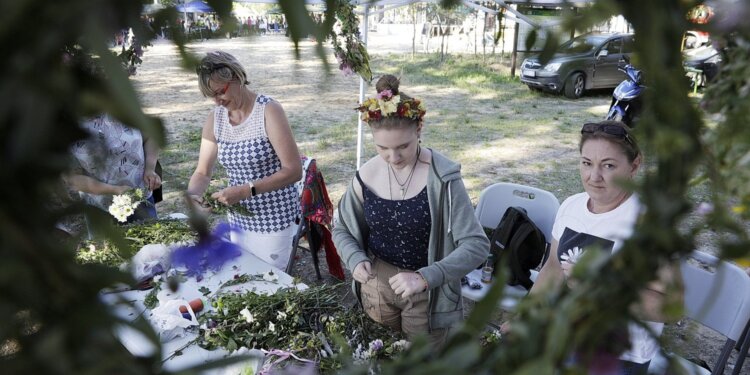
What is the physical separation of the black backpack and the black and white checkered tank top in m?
1.41

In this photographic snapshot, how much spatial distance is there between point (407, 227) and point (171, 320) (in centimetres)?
119

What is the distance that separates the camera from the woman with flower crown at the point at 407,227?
2.67 meters

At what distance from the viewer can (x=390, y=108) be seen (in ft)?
8.66

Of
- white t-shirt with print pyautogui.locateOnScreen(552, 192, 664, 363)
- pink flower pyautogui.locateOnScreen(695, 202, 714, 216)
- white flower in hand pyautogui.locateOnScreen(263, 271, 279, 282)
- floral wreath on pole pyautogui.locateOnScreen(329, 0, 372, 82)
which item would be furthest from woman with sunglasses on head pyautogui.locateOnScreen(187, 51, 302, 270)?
pink flower pyautogui.locateOnScreen(695, 202, 714, 216)

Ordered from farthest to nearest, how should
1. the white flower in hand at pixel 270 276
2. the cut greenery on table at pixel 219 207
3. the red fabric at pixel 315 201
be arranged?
the red fabric at pixel 315 201
the cut greenery on table at pixel 219 207
the white flower in hand at pixel 270 276

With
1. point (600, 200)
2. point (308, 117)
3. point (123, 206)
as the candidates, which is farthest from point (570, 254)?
point (308, 117)

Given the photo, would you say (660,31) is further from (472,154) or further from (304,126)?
(304,126)

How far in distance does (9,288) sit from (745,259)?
461 millimetres

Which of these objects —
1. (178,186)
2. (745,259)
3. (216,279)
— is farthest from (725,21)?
(216,279)

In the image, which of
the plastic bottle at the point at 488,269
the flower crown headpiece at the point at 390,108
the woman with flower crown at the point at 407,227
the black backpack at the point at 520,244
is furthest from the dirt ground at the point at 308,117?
the plastic bottle at the point at 488,269

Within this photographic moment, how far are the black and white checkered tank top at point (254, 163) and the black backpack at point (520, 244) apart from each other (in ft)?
4.63

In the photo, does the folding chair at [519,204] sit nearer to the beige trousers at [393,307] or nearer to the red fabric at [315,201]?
the beige trousers at [393,307]

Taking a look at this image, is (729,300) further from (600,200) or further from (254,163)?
(254,163)

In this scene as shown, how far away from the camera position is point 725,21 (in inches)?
15.1
